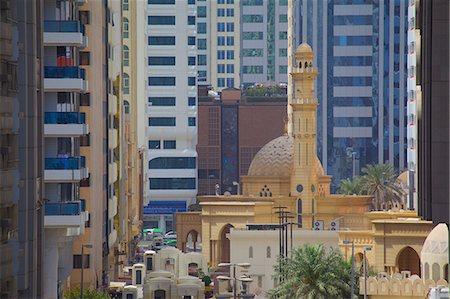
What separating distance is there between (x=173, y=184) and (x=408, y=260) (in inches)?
3122

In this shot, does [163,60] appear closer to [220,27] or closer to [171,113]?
[171,113]

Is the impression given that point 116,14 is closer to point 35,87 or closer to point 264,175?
point 264,175

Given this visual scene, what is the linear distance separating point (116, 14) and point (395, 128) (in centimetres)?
8685

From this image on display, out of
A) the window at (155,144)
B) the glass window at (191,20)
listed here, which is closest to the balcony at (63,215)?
the glass window at (191,20)

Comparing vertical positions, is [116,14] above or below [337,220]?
above

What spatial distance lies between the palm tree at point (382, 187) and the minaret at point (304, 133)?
1589 cm

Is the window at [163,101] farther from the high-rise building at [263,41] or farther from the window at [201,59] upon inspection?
the high-rise building at [263,41]

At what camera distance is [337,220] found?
10662cm

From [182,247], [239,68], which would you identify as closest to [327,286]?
[182,247]

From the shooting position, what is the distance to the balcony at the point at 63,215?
1983 inches

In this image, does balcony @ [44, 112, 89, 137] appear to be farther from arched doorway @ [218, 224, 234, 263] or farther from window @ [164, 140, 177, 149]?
window @ [164, 140, 177, 149]

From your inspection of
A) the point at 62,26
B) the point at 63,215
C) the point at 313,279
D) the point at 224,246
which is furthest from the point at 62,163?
the point at 224,246

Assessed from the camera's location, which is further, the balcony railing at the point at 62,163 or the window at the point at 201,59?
the window at the point at 201,59

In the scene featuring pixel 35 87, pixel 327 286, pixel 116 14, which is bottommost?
pixel 327 286
